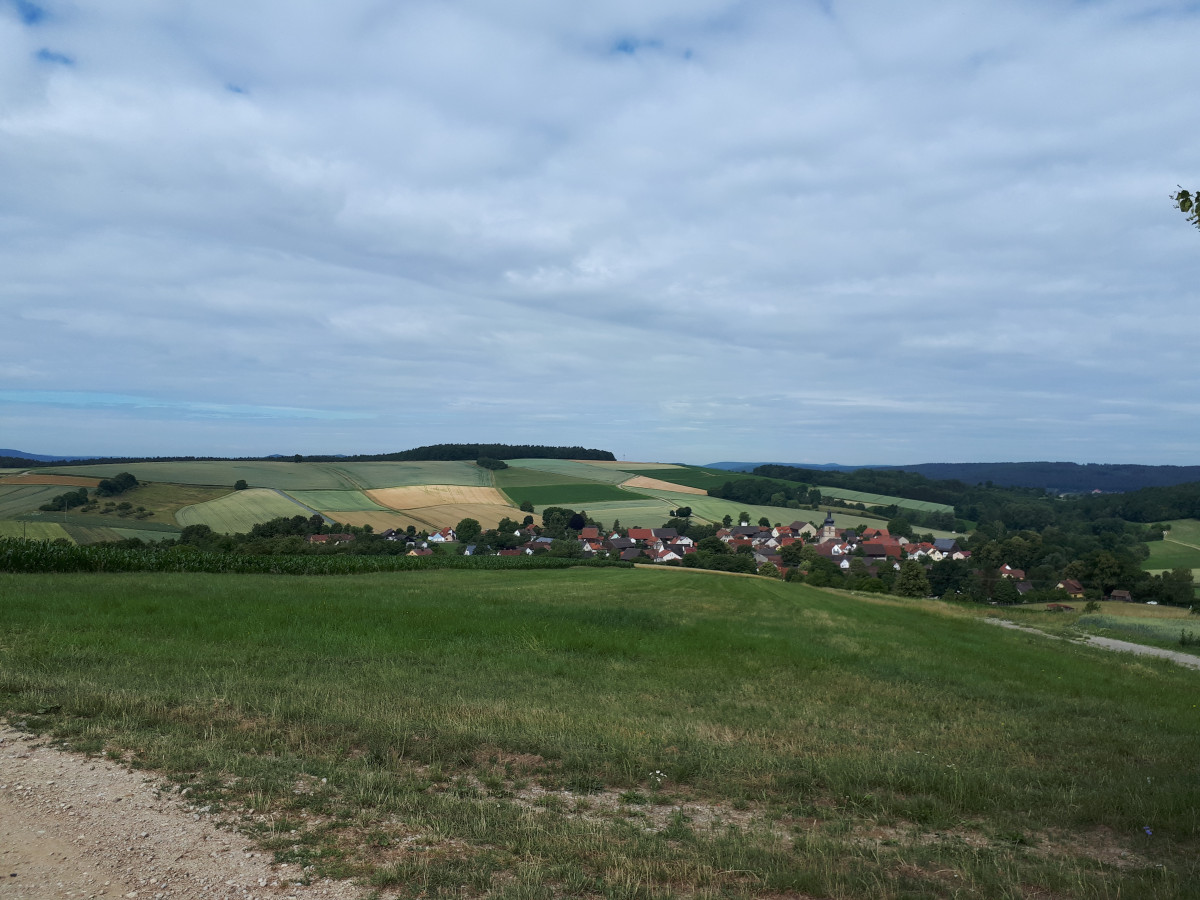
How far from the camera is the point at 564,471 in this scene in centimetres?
12775

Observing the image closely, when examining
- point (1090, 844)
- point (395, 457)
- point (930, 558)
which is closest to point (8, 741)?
point (1090, 844)

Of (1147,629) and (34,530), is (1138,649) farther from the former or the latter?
(34,530)

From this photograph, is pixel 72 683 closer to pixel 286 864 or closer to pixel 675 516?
pixel 286 864

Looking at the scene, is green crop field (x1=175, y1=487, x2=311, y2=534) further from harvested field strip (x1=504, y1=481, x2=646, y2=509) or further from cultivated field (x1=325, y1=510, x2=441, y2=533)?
harvested field strip (x1=504, y1=481, x2=646, y2=509)

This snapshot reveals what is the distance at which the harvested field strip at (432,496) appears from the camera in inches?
3395

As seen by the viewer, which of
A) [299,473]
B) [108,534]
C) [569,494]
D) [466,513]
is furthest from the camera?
[569,494]

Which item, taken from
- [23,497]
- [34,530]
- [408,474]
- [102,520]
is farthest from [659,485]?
[34,530]

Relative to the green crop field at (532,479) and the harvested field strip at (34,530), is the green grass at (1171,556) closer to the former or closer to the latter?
the green crop field at (532,479)

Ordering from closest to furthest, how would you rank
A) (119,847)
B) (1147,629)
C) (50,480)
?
1. (119,847)
2. (1147,629)
3. (50,480)

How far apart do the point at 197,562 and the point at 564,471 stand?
292 ft

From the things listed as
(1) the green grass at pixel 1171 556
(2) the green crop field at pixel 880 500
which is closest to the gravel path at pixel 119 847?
(1) the green grass at pixel 1171 556

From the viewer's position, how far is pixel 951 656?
2038 centimetres

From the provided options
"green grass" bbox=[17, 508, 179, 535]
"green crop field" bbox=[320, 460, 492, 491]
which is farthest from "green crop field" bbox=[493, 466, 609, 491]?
"green grass" bbox=[17, 508, 179, 535]

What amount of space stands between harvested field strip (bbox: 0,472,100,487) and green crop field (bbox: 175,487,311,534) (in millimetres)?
12402
